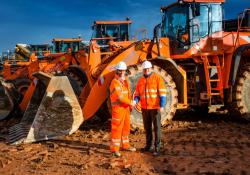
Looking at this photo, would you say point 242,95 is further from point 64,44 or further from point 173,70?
point 64,44

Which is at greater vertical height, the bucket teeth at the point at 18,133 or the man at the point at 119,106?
the man at the point at 119,106

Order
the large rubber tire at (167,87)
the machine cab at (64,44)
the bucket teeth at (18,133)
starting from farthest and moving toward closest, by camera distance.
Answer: the machine cab at (64,44), the large rubber tire at (167,87), the bucket teeth at (18,133)

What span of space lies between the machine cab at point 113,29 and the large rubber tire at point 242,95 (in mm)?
10683

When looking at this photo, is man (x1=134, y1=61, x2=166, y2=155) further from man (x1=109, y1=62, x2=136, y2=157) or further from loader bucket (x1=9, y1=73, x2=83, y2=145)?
loader bucket (x1=9, y1=73, x2=83, y2=145)

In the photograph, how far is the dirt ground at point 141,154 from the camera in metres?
5.92

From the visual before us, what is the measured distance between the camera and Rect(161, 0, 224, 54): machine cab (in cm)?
966

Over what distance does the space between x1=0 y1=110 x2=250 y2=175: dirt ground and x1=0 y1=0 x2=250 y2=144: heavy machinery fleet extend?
50 centimetres

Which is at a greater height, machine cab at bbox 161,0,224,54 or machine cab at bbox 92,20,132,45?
machine cab at bbox 92,20,132,45

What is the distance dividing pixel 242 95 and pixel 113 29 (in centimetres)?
1174

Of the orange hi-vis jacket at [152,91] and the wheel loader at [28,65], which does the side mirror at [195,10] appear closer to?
the wheel loader at [28,65]

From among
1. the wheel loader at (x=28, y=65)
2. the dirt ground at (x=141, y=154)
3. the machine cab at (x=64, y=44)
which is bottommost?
the dirt ground at (x=141, y=154)

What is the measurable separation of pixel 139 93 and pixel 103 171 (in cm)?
170

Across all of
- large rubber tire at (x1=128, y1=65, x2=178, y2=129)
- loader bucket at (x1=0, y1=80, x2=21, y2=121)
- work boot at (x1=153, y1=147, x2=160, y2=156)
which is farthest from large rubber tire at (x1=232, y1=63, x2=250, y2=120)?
loader bucket at (x1=0, y1=80, x2=21, y2=121)

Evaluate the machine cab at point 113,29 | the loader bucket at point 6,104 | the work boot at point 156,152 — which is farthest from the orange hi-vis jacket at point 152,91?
the machine cab at point 113,29
